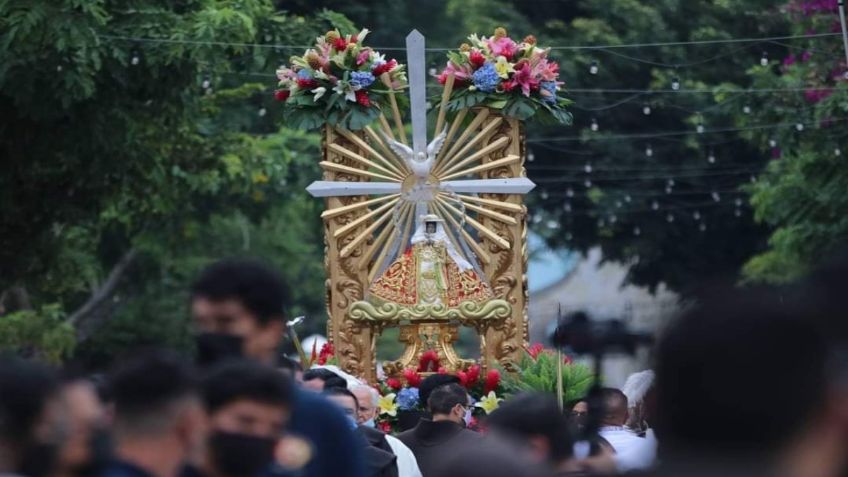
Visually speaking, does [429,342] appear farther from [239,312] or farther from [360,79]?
[239,312]

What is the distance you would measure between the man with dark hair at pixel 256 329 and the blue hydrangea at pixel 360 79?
9021 millimetres

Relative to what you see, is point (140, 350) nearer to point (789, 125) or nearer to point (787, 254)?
point (789, 125)

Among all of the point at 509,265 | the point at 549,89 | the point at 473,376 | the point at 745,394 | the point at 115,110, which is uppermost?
the point at 549,89

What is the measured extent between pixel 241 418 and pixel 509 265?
9.71m

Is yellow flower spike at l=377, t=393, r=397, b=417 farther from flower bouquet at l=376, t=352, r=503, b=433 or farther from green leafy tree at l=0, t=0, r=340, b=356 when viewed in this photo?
green leafy tree at l=0, t=0, r=340, b=356

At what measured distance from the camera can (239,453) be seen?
4836 mm

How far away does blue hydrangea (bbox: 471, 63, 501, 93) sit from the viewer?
14.4 metres

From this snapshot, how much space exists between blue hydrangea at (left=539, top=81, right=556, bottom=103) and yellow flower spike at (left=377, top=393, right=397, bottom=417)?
290cm

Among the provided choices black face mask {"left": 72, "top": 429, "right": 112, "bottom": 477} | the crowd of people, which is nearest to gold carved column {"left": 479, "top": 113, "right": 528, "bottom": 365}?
the crowd of people

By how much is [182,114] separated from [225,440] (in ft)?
46.0

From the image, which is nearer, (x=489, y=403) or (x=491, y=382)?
(x=489, y=403)

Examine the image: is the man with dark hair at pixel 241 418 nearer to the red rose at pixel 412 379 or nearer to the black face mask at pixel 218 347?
the black face mask at pixel 218 347

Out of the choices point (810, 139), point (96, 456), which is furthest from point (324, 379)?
point (810, 139)

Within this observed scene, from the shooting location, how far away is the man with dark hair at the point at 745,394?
320cm
